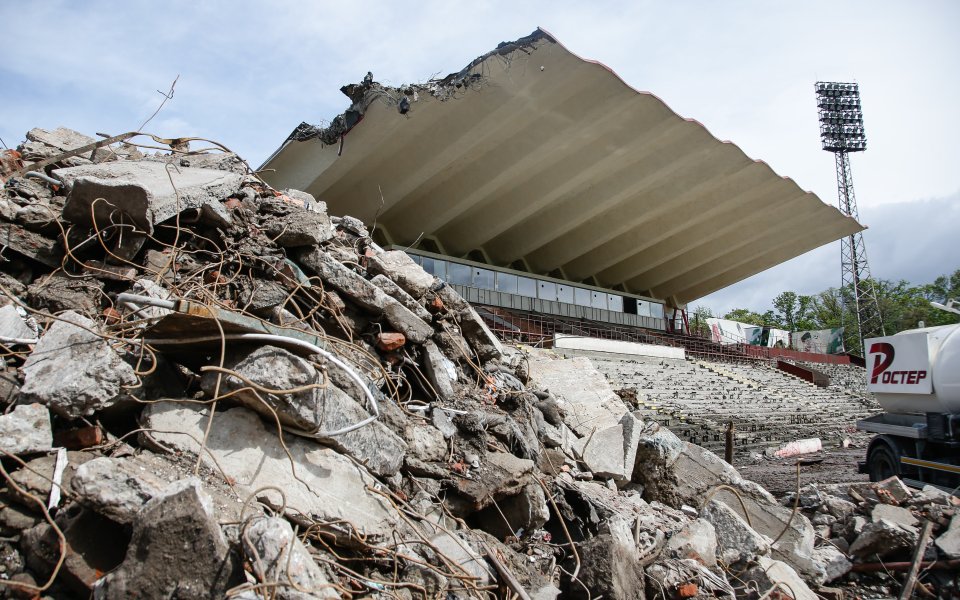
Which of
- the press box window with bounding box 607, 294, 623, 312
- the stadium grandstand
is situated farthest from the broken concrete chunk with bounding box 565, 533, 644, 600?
the press box window with bounding box 607, 294, 623, 312

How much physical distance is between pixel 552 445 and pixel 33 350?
3891 millimetres

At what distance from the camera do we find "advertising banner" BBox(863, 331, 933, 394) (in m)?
8.08

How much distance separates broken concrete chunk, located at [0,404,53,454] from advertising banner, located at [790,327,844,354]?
46.3m

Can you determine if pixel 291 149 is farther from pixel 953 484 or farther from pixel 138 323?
pixel 953 484

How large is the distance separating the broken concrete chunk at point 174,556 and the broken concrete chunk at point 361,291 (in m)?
2.53

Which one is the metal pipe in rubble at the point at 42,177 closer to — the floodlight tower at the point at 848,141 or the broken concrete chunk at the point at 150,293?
the broken concrete chunk at the point at 150,293

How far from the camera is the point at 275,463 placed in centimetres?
315

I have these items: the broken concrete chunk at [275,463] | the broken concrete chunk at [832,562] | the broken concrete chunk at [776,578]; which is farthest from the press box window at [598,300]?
the broken concrete chunk at [275,463]

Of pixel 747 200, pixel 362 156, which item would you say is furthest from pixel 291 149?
pixel 747 200

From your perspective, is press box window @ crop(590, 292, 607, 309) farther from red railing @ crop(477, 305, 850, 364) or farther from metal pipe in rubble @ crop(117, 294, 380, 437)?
metal pipe in rubble @ crop(117, 294, 380, 437)

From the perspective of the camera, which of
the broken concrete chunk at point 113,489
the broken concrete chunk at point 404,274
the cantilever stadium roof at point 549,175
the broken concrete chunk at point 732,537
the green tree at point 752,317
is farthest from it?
the green tree at point 752,317

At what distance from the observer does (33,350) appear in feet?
10.1

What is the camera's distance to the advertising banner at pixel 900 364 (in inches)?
318

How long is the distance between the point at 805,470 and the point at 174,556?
440 inches
